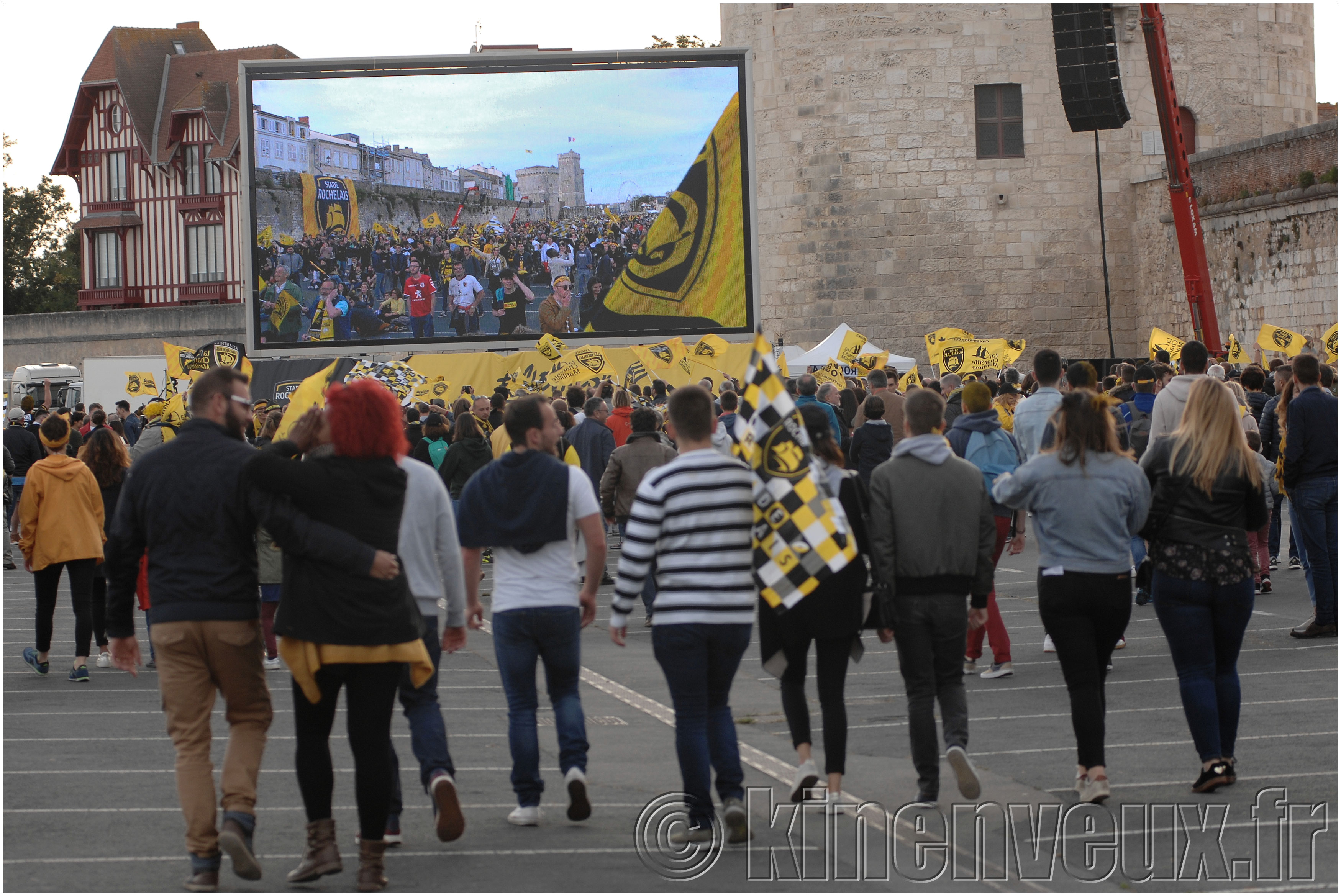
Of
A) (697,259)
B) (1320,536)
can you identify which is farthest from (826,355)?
(1320,536)

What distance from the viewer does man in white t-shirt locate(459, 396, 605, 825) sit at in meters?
6.05

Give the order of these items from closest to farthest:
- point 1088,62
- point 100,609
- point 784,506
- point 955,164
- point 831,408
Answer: point 784,506
point 100,609
point 831,408
point 1088,62
point 955,164

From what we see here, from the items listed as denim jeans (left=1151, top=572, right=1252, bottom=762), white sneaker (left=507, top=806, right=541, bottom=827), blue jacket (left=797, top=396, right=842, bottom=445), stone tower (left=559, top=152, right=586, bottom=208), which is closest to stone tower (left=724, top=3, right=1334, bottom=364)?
stone tower (left=559, top=152, right=586, bottom=208)

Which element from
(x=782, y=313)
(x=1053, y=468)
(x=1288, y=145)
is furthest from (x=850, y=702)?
(x=782, y=313)

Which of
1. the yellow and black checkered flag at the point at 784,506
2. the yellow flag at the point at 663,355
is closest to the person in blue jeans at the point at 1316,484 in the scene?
the yellow and black checkered flag at the point at 784,506

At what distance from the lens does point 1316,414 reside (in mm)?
9742

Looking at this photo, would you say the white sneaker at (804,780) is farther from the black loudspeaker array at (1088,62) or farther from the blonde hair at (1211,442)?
the black loudspeaker array at (1088,62)

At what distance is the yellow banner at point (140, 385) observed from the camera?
2398 centimetres

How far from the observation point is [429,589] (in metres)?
5.89

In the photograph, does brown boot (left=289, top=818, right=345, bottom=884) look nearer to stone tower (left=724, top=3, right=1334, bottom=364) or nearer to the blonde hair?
the blonde hair

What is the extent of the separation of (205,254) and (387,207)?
33.2m

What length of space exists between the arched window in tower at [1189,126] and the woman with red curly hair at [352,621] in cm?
3066

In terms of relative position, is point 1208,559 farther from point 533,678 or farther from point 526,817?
point 526,817

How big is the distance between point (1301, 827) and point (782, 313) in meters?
27.9
